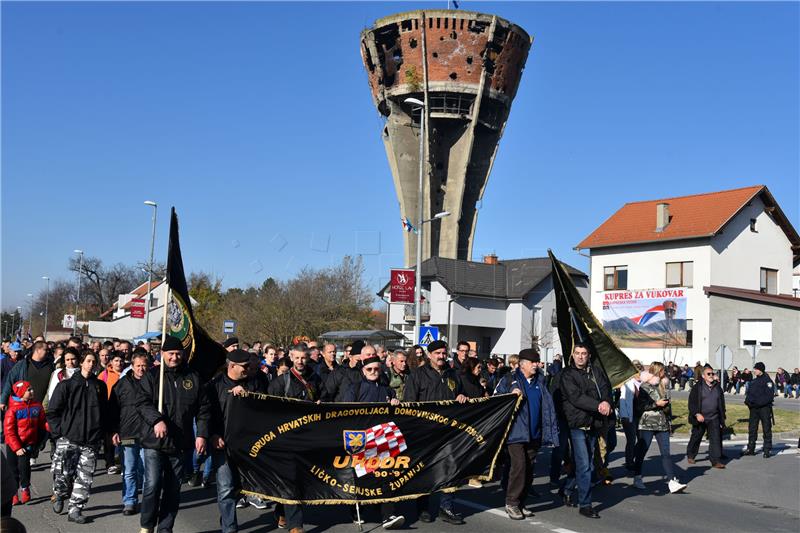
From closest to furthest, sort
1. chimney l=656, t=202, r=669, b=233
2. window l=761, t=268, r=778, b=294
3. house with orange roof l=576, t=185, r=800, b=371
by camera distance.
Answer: house with orange roof l=576, t=185, r=800, b=371, chimney l=656, t=202, r=669, b=233, window l=761, t=268, r=778, b=294

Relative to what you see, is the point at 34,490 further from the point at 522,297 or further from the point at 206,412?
the point at 522,297

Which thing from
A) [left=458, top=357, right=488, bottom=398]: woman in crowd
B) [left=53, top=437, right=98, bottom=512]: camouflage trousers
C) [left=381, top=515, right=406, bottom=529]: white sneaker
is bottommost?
[left=381, top=515, right=406, bottom=529]: white sneaker

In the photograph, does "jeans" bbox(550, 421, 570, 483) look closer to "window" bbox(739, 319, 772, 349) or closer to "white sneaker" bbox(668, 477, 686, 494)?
"white sneaker" bbox(668, 477, 686, 494)

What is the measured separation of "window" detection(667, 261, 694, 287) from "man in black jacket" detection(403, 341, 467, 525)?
4381 cm

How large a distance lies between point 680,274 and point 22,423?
153 feet

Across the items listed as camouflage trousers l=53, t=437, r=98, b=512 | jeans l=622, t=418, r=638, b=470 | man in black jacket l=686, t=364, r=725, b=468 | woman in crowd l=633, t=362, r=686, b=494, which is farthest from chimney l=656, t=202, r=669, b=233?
camouflage trousers l=53, t=437, r=98, b=512

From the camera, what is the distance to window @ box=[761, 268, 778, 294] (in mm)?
53375

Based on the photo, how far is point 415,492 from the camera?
29.1 ft

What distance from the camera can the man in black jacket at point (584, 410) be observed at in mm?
9500

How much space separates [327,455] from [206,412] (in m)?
1.43

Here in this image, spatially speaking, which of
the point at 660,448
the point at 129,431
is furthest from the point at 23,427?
the point at 660,448

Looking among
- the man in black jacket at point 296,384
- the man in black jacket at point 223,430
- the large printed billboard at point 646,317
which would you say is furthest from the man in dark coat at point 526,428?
the large printed billboard at point 646,317

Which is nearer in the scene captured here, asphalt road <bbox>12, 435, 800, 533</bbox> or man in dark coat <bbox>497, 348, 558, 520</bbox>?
asphalt road <bbox>12, 435, 800, 533</bbox>

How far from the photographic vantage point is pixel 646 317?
5172 cm
